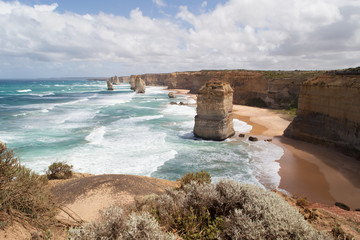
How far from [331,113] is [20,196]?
19.9 metres

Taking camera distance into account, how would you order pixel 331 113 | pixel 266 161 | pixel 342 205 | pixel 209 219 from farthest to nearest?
pixel 331 113 → pixel 266 161 → pixel 342 205 → pixel 209 219

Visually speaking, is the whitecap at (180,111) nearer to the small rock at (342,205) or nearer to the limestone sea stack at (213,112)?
the limestone sea stack at (213,112)

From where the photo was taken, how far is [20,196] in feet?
14.7

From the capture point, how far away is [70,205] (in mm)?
6246

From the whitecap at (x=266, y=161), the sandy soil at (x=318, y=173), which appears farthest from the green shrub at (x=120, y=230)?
the sandy soil at (x=318, y=173)

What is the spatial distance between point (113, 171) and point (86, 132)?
35.5ft

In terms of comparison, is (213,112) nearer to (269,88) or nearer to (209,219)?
(209,219)

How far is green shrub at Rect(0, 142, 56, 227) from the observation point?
4156mm

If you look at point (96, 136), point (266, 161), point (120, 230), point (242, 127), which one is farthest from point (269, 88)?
point (120, 230)

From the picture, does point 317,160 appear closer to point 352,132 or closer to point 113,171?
point 352,132

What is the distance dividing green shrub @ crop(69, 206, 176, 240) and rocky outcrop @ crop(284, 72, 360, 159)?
16.8 meters

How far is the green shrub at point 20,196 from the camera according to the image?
4156 mm

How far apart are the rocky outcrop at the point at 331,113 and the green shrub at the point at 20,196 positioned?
59.6 feet

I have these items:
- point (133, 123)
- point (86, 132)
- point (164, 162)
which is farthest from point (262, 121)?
point (86, 132)
